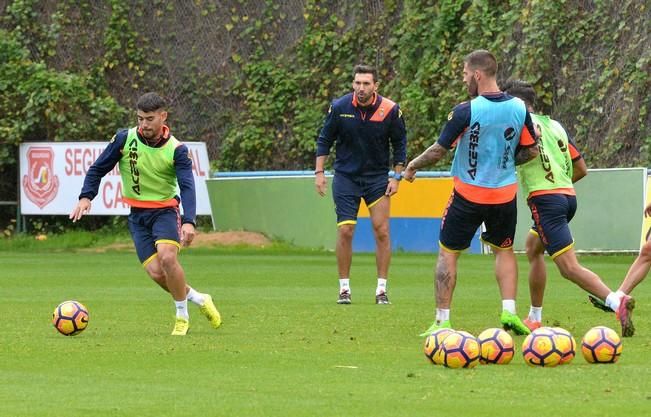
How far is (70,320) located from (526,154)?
3575mm

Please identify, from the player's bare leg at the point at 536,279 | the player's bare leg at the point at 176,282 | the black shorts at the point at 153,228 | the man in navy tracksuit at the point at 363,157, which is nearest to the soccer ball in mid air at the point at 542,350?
the player's bare leg at the point at 536,279

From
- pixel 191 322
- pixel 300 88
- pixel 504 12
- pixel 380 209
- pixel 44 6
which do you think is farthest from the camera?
pixel 44 6

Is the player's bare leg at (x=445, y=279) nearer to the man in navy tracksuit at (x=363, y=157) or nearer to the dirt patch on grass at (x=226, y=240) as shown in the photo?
the man in navy tracksuit at (x=363, y=157)

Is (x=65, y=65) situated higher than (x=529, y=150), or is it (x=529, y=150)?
(x=529, y=150)

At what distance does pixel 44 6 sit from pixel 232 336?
22.3 m

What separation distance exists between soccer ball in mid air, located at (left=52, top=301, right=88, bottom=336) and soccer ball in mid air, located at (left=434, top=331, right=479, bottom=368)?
132 inches

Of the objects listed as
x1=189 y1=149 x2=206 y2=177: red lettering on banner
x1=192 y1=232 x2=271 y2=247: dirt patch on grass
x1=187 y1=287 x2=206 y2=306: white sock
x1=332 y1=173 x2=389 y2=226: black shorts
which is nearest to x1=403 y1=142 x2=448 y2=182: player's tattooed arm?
x1=187 y1=287 x2=206 y2=306: white sock

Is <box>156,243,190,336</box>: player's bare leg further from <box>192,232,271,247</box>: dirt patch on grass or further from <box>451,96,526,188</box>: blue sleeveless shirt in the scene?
<box>192,232,271,247</box>: dirt patch on grass

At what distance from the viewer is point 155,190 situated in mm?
11922

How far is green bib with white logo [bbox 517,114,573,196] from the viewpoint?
1128 centimetres

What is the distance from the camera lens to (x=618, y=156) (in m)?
24.8

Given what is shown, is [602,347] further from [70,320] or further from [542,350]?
[70,320]

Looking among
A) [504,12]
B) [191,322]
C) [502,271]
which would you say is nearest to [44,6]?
[504,12]

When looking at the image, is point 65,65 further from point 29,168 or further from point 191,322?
point 191,322
